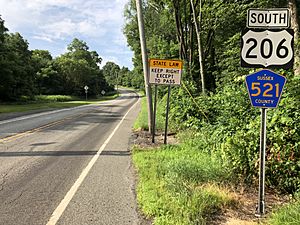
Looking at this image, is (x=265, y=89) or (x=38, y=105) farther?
(x=38, y=105)

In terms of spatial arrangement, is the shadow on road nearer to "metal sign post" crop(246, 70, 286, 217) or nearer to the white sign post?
"metal sign post" crop(246, 70, 286, 217)

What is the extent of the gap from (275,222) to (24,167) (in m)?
5.94

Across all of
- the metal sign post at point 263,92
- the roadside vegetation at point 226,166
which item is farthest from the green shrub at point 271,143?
the metal sign post at point 263,92

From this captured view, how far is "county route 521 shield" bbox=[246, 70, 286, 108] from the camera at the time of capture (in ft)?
14.8

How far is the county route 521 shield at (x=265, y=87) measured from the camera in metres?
4.51

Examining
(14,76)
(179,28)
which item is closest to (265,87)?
(179,28)

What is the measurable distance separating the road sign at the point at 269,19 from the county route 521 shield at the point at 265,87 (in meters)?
0.67

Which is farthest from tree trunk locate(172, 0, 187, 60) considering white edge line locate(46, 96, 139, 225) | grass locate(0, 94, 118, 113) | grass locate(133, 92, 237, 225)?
grass locate(133, 92, 237, 225)

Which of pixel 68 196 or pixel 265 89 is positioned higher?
pixel 265 89

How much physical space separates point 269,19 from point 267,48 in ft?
1.39

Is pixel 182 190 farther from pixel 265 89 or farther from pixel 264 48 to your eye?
pixel 264 48

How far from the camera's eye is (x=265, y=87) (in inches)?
179

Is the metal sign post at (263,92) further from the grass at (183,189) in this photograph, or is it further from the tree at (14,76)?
the tree at (14,76)

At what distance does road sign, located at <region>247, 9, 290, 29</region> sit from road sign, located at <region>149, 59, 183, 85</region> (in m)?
5.76
